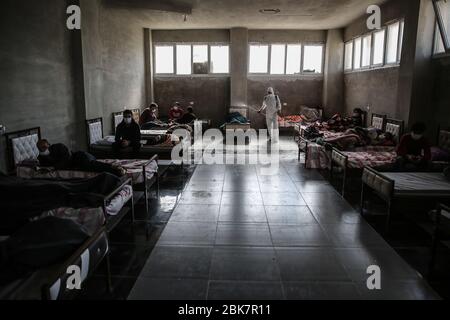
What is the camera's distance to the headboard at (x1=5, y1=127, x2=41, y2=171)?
5.43m

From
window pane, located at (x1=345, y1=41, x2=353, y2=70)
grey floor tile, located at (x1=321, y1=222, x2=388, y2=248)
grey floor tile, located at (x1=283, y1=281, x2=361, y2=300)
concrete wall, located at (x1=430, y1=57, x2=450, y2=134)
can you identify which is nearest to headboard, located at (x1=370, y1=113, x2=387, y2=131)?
concrete wall, located at (x1=430, y1=57, x2=450, y2=134)

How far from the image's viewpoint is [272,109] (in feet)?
38.5

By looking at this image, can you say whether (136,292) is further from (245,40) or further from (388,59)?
(245,40)

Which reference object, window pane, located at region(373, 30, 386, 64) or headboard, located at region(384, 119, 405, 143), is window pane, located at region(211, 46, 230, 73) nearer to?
window pane, located at region(373, 30, 386, 64)

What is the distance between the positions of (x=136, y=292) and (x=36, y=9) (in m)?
5.47

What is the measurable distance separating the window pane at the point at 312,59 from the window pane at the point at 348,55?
3.81 ft

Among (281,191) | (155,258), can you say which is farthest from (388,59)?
(155,258)

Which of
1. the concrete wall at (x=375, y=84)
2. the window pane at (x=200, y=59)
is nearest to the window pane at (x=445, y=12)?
the concrete wall at (x=375, y=84)

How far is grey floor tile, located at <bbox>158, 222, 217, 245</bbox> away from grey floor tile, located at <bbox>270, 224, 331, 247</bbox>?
78 centimetres

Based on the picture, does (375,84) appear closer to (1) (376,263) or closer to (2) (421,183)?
(2) (421,183)

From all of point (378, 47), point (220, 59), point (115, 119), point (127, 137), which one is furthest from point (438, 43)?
point (220, 59)

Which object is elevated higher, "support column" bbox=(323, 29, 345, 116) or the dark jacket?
"support column" bbox=(323, 29, 345, 116)

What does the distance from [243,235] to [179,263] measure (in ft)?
3.34

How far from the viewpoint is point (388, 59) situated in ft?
30.2
